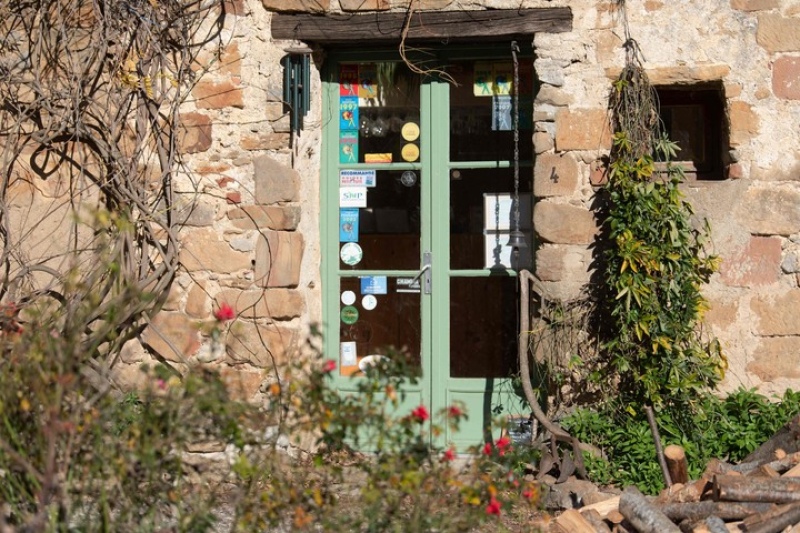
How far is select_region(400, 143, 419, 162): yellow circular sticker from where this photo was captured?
5445mm

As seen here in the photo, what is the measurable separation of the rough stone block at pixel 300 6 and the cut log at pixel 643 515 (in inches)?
112

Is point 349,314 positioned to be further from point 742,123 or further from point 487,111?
point 742,123

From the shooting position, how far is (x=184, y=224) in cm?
527

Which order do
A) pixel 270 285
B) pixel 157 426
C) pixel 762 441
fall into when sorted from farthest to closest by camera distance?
pixel 270 285, pixel 762 441, pixel 157 426

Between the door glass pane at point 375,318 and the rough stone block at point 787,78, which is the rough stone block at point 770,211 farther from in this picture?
the door glass pane at point 375,318

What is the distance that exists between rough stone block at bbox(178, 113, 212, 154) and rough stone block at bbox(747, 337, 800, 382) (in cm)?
298

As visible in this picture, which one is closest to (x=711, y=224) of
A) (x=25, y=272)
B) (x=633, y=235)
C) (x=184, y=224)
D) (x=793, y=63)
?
(x=633, y=235)

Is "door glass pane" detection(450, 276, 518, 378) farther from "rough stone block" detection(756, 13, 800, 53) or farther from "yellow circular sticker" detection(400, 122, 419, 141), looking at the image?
"rough stone block" detection(756, 13, 800, 53)

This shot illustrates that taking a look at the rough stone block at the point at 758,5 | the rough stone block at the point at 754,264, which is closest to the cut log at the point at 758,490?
the rough stone block at the point at 754,264

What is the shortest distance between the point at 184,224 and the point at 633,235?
2.29 metres

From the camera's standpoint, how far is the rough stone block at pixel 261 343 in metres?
5.22

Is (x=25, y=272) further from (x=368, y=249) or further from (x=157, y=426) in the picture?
(x=157, y=426)

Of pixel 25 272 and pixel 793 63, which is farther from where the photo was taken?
pixel 25 272

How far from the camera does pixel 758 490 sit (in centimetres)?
398
